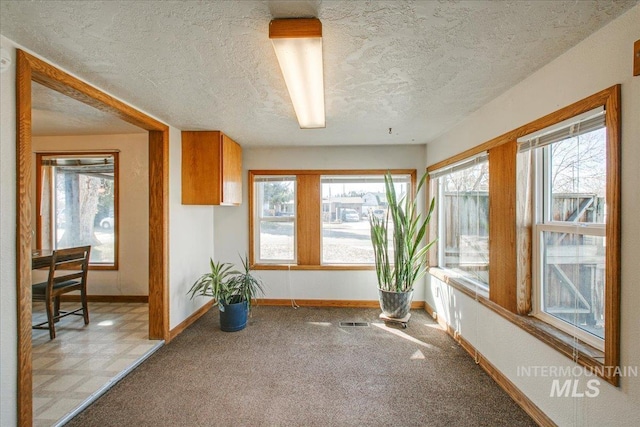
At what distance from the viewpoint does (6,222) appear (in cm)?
153

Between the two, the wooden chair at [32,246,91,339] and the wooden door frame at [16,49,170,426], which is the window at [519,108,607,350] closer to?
the wooden door frame at [16,49,170,426]

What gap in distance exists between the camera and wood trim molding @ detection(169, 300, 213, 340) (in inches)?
124

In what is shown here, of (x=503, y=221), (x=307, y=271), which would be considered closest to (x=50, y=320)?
(x=307, y=271)

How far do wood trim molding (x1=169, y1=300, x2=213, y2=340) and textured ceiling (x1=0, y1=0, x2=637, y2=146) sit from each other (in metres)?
2.36

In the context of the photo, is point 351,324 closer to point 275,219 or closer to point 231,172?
point 275,219

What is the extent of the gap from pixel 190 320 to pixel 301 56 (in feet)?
10.8

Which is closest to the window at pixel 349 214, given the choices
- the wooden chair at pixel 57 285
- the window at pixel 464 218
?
the window at pixel 464 218

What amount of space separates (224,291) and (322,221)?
1.69 meters

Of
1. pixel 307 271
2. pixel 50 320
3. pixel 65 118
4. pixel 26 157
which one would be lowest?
pixel 50 320

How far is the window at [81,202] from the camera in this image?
13.7 feet

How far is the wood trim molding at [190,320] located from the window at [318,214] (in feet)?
2.94

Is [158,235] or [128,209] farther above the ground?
[128,209]

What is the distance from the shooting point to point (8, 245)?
1.54m

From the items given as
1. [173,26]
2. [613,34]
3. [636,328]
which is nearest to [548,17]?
[613,34]
